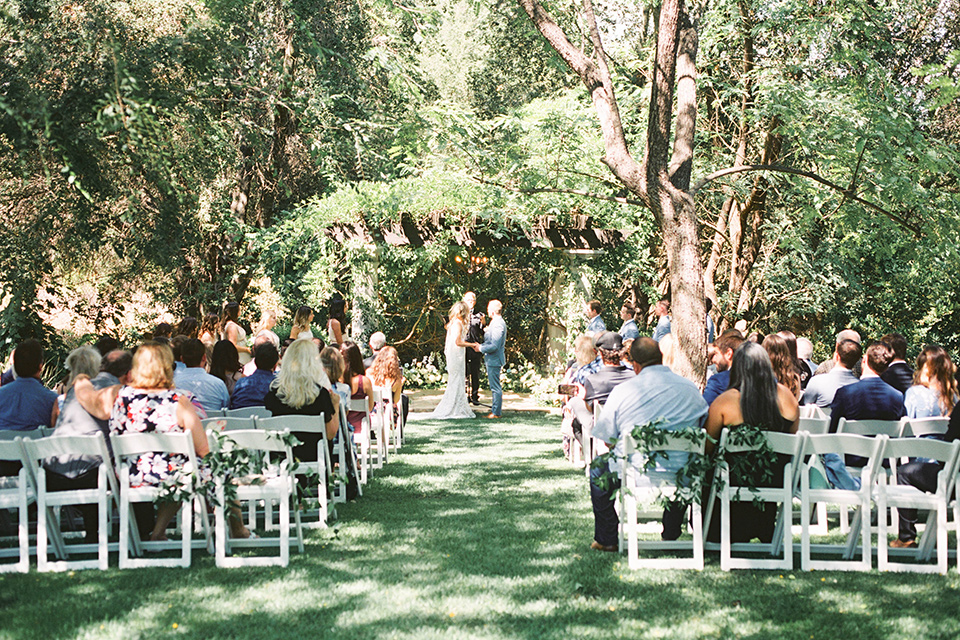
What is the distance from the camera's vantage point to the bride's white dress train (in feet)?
42.3

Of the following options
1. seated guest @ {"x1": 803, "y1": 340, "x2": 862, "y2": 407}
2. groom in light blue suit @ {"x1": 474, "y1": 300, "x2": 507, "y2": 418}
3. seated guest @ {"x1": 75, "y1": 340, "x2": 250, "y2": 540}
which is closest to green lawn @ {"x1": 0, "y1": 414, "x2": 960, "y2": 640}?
seated guest @ {"x1": 75, "y1": 340, "x2": 250, "y2": 540}

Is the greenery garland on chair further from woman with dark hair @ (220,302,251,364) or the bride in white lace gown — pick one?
the bride in white lace gown

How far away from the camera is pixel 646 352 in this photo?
228 inches

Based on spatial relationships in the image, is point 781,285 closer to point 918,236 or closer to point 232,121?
point 918,236

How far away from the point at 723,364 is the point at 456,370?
18.9 feet

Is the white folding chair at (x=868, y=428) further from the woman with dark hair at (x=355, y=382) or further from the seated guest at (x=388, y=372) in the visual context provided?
the seated guest at (x=388, y=372)

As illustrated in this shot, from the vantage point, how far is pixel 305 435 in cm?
664

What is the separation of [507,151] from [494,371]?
13.5 ft

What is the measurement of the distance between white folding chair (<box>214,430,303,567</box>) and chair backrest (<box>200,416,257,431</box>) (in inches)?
12.2

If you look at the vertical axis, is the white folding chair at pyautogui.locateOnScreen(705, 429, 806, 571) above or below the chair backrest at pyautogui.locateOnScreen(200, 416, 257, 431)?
below

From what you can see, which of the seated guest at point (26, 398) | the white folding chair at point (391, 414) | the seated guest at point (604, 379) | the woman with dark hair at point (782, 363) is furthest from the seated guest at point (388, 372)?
the woman with dark hair at point (782, 363)

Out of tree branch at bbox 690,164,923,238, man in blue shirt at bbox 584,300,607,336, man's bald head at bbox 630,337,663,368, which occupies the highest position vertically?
tree branch at bbox 690,164,923,238

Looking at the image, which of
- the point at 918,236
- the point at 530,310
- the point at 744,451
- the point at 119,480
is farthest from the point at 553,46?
the point at 530,310

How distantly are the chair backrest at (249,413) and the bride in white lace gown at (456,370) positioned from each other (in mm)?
6293
